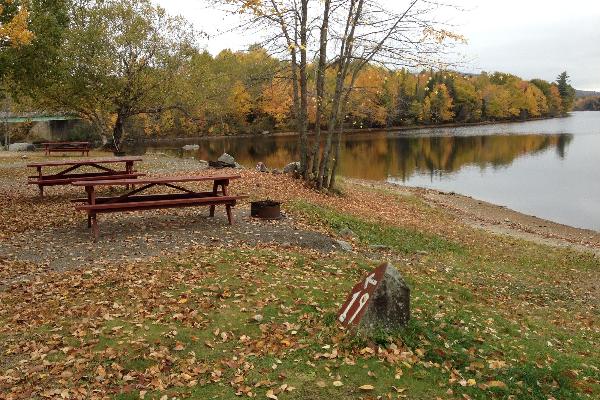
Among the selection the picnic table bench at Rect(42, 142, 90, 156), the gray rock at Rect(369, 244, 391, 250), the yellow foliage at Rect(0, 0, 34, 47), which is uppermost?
the yellow foliage at Rect(0, 0, 34, 47)

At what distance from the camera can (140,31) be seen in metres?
32.6

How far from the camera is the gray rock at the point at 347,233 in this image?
12.9 metres

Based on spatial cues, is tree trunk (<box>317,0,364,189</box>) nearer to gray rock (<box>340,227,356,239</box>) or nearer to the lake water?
gray rock (<box>340,227,356,239</box>)

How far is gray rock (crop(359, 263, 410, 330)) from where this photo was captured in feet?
20.1

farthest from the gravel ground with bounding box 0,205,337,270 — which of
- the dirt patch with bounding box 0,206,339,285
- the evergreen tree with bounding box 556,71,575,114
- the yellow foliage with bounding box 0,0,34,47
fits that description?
the evergreen tree with bounding box 556,71,575,114

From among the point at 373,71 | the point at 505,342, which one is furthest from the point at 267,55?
the point at 505,342

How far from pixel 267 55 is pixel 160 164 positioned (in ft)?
33.8

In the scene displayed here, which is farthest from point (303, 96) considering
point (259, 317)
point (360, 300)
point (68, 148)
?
point (68, 148)

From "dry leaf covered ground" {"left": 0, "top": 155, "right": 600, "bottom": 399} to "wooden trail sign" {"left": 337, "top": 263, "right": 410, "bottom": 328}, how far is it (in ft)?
0.56

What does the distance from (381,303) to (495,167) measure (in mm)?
37904

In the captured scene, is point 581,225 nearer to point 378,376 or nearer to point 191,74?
point 378,376

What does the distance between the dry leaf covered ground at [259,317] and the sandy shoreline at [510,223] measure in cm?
562

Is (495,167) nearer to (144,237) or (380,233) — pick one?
(380,233)

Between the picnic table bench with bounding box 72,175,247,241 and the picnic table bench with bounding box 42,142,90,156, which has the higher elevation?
the picnic table bench with bounding box 42,142,90,156
